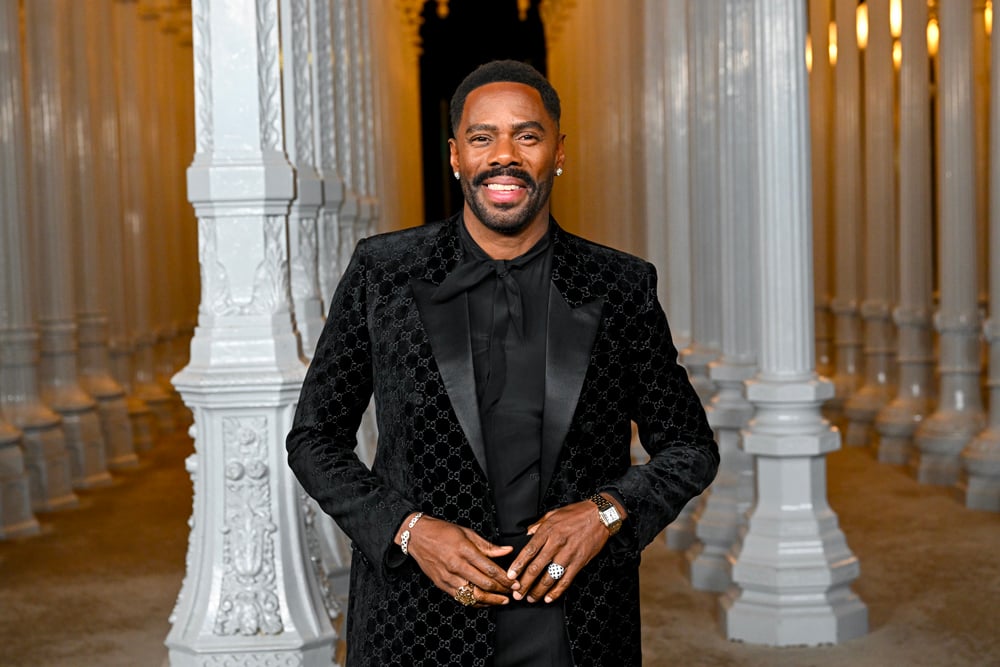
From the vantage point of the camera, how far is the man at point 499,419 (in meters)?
2.48

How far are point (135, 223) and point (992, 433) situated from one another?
8810mm

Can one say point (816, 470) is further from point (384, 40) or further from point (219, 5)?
point (384, 40)

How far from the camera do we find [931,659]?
234 inches

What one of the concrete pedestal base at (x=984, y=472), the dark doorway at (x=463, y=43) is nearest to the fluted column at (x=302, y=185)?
the concrete pedestal base at (x=984, y=472)

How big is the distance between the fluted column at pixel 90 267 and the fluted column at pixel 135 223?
1.15 m

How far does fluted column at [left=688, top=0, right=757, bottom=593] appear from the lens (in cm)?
746

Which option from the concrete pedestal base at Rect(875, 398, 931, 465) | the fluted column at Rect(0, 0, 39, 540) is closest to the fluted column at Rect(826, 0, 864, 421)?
the concrete pedestal base at Rect(875, 398, 931, 465)

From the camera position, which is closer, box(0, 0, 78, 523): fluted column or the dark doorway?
box(0, 0, 78, 523): fluted column

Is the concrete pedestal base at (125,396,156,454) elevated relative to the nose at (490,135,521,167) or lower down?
lower down

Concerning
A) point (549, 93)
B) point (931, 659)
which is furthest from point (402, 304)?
point (931, 659)

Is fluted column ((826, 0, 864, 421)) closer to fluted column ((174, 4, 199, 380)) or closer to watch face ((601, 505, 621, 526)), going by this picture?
fluted column ((174, 4, 199, 380))

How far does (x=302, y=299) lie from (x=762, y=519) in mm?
2371

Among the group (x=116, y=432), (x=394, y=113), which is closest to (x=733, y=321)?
(x=116, y=432)

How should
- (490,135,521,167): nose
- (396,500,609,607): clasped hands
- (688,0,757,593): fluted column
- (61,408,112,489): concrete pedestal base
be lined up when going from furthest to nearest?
(61,408,112,489): concrete pedestal base, (688,0,757,593): fluted column, (490,135,521,167): nose, (396,500,609,607): clasped hands
